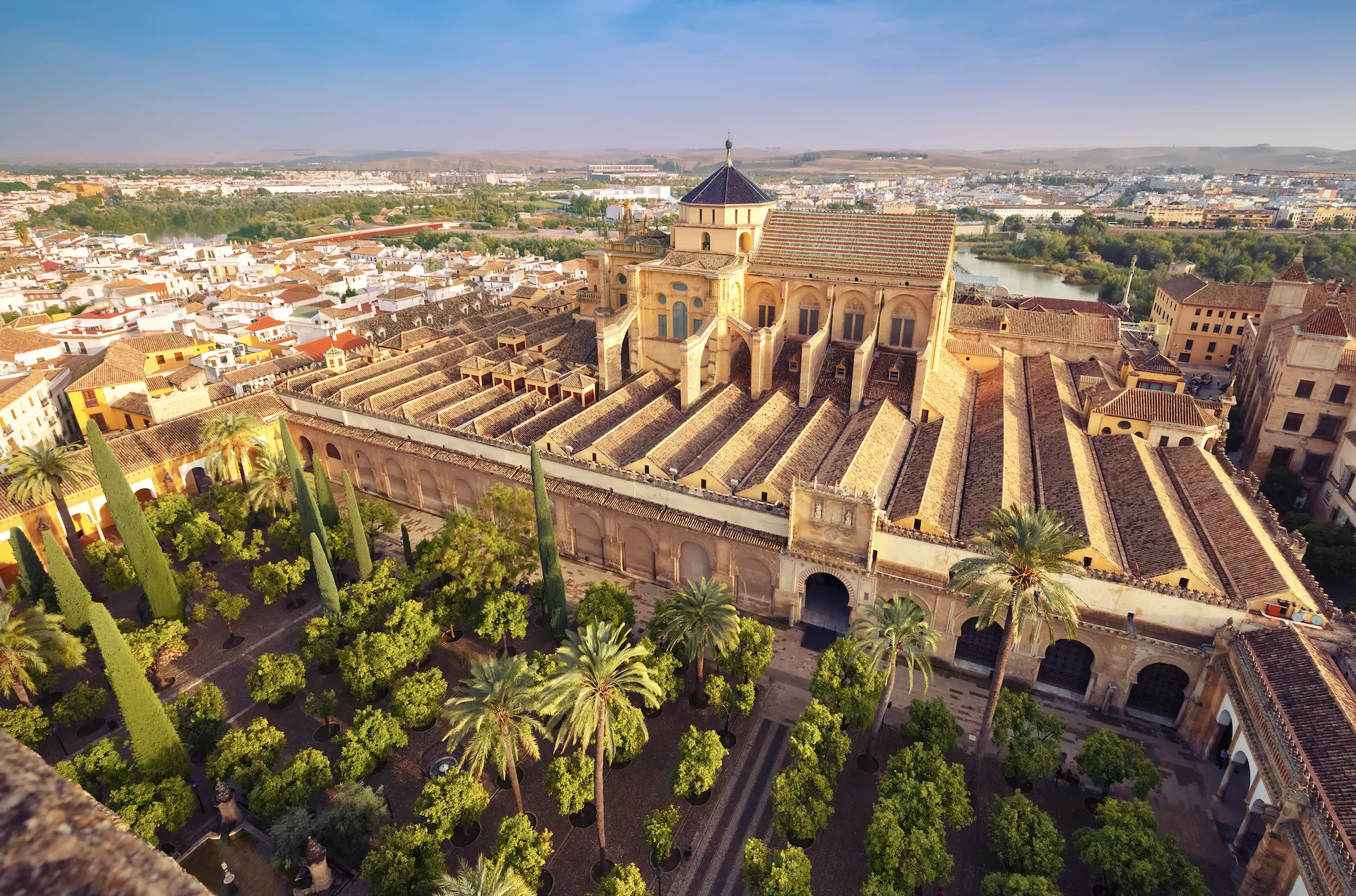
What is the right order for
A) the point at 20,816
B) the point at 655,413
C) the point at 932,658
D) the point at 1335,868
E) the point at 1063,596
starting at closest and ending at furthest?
the point at 20,816
the point at 1335,868
the point at 1063,596
the point at 932,658
the point at 655,413

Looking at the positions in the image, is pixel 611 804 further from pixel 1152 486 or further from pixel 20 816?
pixel 1152 486

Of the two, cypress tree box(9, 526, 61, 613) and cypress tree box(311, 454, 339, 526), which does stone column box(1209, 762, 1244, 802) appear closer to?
cypress tree box(311, 454, 339, 526)

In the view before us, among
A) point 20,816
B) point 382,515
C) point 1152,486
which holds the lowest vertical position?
point 382,515

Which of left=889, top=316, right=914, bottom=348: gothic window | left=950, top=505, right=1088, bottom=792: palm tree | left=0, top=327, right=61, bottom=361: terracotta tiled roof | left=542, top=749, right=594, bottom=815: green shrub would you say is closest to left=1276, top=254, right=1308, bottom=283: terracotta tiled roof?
left=889, top=316, right=914, bottom=348: gothic window

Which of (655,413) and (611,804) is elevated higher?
(655,413)

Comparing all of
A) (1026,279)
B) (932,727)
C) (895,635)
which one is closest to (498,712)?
(895,635)

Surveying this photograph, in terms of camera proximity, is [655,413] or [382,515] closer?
[382,515]

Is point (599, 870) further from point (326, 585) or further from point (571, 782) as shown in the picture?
point (326, 585)

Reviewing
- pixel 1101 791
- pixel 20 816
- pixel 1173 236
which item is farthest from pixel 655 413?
pixel 1173 236
